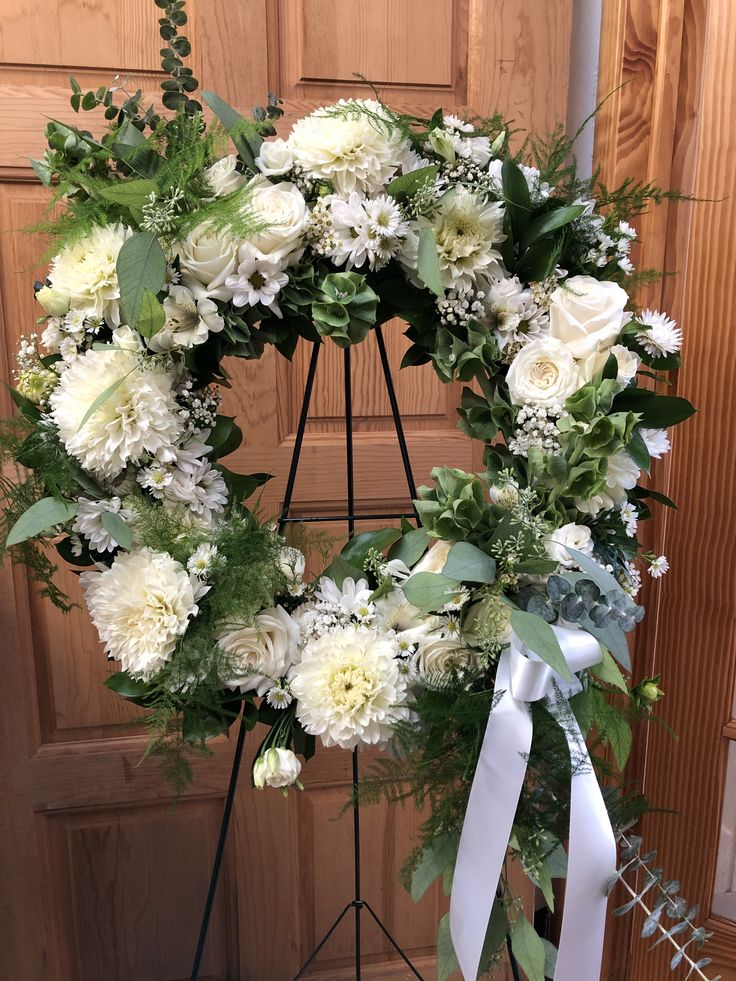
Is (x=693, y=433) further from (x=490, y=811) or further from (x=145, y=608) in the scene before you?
(x=145, y=608)

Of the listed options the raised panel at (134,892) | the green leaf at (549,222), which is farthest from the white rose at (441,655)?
the raised panel at (134,892)

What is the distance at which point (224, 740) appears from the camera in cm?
123

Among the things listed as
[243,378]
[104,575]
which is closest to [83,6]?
[243,378]

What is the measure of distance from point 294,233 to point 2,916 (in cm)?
124


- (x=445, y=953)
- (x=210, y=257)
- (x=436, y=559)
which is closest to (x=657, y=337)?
(x=436, y=559)

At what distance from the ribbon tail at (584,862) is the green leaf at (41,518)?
526 millimetres

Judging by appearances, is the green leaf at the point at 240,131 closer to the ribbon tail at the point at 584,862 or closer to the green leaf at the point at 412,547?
the green leaf at the point at 412,547

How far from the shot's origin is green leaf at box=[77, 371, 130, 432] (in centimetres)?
69

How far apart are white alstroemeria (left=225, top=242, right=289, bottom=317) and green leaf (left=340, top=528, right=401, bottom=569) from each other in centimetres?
27

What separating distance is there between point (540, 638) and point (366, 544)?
255mm

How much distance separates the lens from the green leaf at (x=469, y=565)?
0.66 metres

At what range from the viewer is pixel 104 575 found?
2.42 feet

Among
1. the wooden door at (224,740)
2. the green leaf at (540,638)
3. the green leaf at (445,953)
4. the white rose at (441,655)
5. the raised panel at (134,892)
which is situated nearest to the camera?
the green leaf at (540,638)

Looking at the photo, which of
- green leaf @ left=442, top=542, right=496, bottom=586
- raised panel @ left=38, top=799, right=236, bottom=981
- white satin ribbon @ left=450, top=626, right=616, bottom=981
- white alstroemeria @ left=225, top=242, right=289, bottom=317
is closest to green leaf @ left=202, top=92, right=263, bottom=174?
white alstroemeria @ left=225, top=242, right=289, bottom=317
